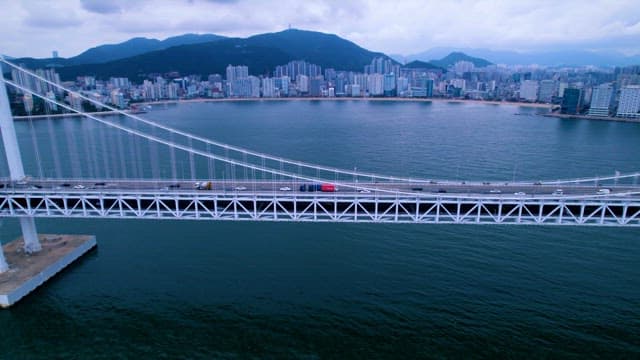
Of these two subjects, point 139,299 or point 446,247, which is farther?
point 446,247

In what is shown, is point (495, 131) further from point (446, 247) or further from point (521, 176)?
point (446, 247)

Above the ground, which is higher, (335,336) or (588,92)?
(588,92)

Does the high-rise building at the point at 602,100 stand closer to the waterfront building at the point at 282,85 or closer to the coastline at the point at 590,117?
the coastline at the point at 590,117

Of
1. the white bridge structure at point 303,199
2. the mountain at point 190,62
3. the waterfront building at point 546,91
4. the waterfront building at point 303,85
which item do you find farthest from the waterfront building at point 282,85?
the white bridge structure at point 303,199

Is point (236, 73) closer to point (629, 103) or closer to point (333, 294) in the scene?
point (629, 103)

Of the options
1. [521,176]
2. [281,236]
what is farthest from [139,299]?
[521,176]

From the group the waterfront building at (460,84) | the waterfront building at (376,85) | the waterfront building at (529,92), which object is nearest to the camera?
the waterfront building at (529,92)

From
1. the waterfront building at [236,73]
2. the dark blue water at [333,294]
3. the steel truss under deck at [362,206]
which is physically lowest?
the dark blue water at [333,294]

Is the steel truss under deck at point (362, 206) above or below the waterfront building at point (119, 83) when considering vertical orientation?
below
